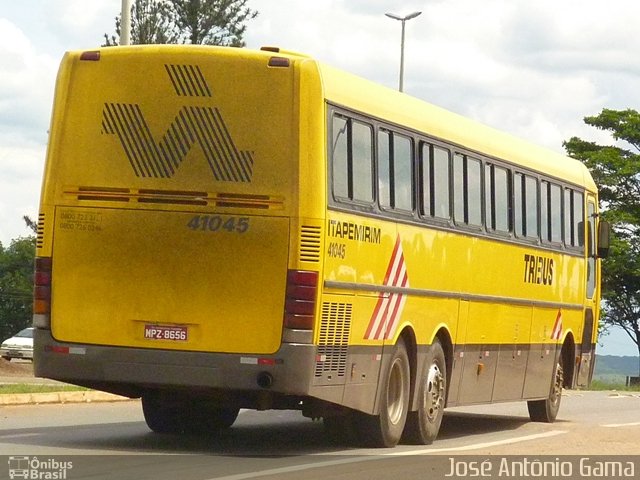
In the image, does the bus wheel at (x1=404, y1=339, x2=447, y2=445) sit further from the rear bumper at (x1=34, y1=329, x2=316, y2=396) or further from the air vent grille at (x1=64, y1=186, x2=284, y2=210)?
the air vent grille at (x1=64, y1=186, x2=284, y2=210)

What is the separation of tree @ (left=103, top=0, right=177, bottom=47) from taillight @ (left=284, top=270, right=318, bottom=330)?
157 ft

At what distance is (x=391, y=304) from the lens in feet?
54.9

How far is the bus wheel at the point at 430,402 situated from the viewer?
17.6m

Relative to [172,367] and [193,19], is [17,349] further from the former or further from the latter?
[172,367]

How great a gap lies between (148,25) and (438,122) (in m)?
45.1

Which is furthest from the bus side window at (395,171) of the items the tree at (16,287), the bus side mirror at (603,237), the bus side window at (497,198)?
the tree at (16,287)

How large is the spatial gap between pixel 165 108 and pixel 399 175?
2840 mm

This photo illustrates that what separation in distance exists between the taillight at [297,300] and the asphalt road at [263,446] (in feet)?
3.86

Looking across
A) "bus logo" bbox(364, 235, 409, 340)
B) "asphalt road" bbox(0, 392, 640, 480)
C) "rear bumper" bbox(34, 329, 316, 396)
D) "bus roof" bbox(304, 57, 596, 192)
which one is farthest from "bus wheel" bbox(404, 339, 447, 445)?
"rear bumper" bbox(34, 329, 316, 396)

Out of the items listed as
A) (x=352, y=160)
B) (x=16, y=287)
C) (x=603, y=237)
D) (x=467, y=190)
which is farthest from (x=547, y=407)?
(x=16, y=287)

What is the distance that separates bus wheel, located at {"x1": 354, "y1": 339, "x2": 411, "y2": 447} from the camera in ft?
54.2

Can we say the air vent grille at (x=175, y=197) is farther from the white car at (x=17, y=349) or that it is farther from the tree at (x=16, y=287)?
the tree at (x=16, y=287)

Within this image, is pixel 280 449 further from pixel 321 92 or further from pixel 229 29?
pixel 229 29

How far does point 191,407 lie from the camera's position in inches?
688
